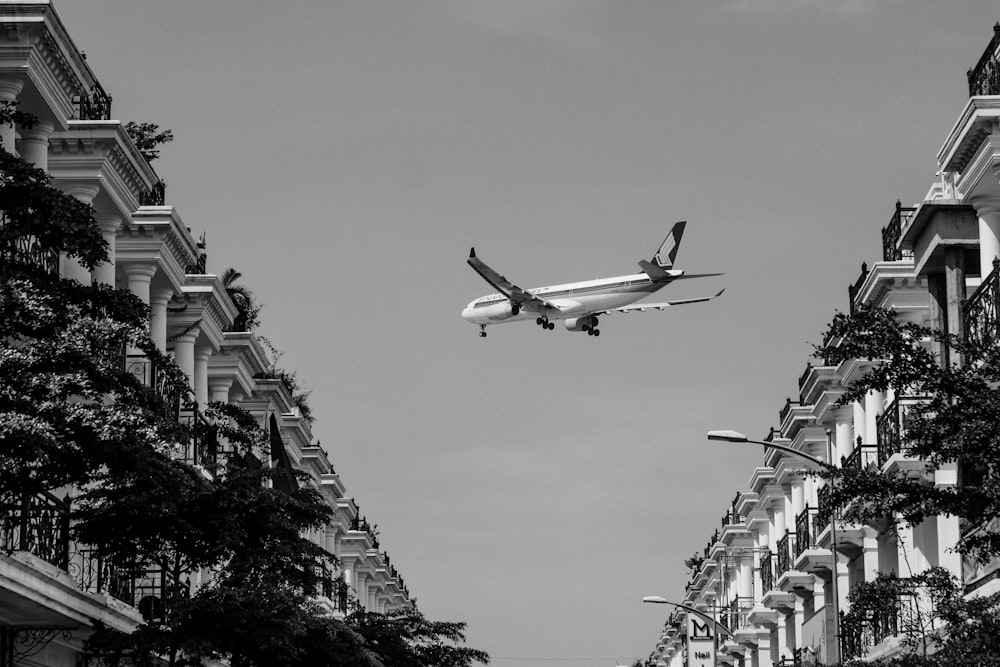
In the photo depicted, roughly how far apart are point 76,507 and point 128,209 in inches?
302

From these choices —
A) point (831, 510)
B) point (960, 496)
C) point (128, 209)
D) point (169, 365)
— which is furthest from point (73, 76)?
point (960, 496)

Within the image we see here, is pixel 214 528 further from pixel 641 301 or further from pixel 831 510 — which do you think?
pixel 641 301

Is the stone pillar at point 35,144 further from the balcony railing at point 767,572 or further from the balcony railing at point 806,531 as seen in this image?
the balcony railing at point 767,572

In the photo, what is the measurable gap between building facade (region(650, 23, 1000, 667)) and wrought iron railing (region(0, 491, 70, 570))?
1152 cm

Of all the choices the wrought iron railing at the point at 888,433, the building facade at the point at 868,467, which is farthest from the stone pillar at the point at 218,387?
the wrought iron railing at the point at 888,433

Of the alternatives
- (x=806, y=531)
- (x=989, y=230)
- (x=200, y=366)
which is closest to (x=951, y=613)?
(x=989, y=230)

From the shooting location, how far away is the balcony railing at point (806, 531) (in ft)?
214

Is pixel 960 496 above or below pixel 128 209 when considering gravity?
below

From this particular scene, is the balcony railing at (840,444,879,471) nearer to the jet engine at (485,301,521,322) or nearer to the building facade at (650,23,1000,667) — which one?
the building facade at (650,23,1000,667)

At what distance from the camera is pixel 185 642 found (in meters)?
29.3

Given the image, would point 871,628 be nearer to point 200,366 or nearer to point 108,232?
point 200,366

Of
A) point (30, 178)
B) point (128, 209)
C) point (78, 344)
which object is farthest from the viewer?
point (128, 209)

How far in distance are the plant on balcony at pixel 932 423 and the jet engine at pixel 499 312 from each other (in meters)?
57.1

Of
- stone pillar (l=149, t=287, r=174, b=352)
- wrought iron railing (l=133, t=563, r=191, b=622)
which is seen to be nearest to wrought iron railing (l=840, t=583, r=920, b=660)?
wrought iron railing (l=133, t=563, r=191, b=622)
